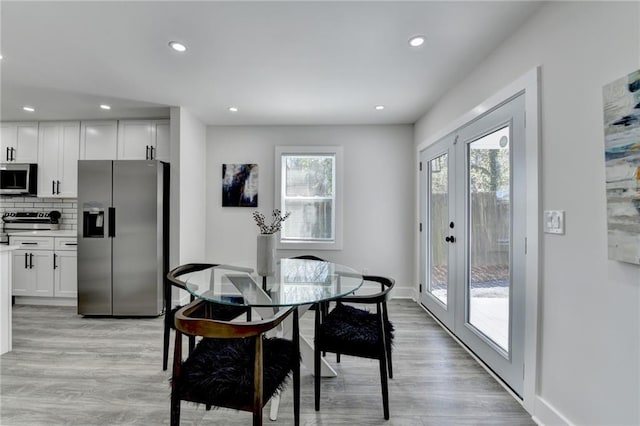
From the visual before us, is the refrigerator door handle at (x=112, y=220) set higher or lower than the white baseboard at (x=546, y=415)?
Answer: higher

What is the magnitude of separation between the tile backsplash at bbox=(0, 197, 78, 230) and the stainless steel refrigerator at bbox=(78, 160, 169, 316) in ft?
3.79

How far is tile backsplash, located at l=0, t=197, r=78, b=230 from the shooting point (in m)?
4.14

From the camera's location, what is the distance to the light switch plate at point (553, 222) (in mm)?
1530

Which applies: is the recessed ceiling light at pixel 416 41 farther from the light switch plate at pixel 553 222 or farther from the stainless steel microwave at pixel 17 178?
the stainless steel microwave at pixel 17 178

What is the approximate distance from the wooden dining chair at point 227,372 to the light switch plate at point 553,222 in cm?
153

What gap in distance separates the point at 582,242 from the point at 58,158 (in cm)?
555

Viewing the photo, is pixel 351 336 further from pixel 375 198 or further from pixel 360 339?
pixel 375 198

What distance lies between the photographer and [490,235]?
224cm

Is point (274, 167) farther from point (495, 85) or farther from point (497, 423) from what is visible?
point (497, 423)

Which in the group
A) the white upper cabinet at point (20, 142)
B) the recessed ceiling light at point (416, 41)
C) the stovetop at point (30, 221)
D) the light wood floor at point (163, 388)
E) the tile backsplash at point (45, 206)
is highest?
the recessed ceiling light at point (416, 41)

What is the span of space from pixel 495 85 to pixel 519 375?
6.68 feet

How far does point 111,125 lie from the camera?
3.83 meters

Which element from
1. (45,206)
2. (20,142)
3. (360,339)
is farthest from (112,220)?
(360,339)

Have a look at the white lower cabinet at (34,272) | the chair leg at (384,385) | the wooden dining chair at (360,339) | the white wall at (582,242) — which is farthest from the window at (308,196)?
the white lower cabinet at (34,272)
